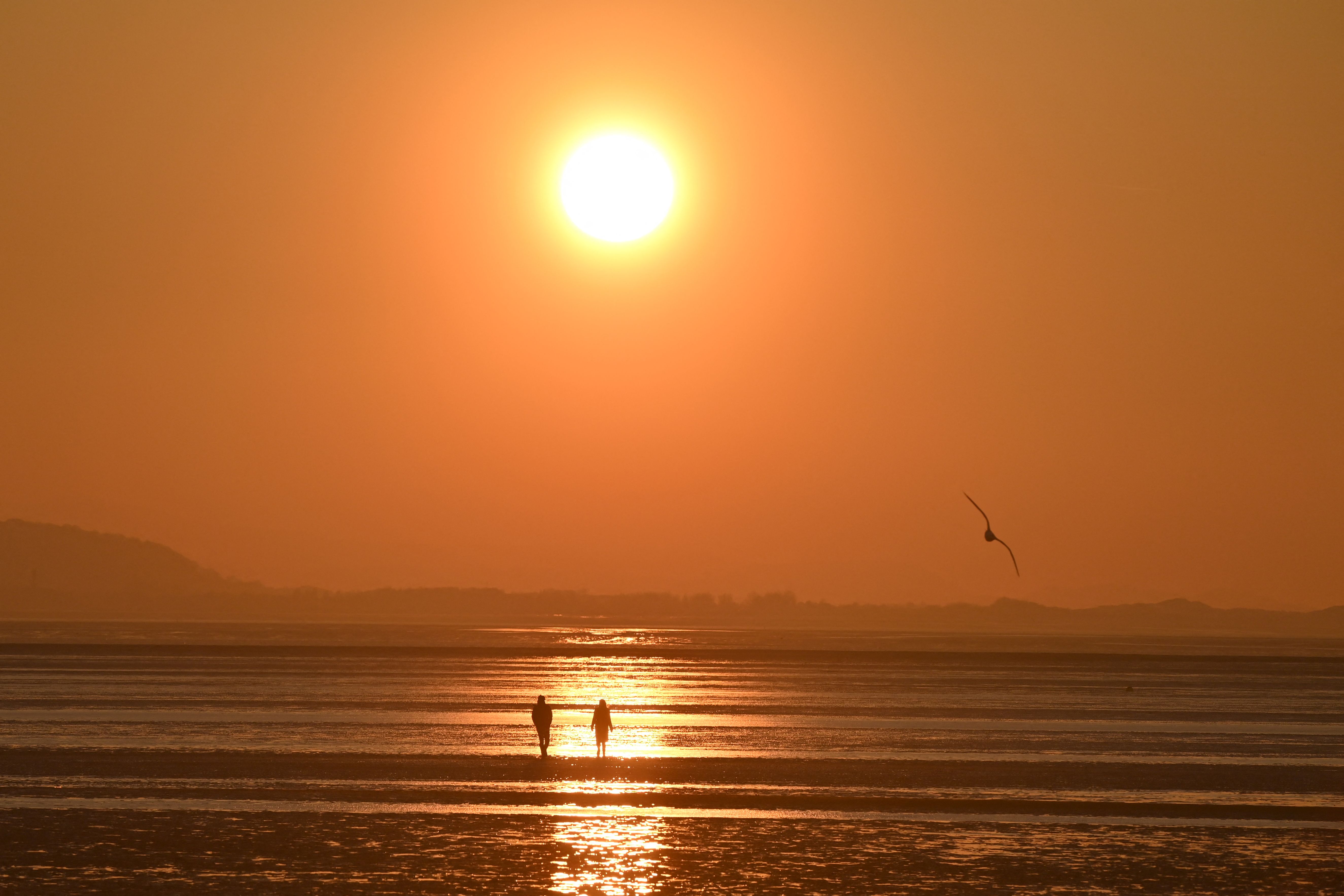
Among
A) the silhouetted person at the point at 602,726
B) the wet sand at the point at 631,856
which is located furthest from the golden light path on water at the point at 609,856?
the silhouetted person at the point at 602,726

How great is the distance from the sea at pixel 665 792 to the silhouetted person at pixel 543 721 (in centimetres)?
87

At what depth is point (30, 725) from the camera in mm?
48812

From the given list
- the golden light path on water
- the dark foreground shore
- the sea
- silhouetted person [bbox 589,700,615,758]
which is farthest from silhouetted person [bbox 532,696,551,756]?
the golden light path on water

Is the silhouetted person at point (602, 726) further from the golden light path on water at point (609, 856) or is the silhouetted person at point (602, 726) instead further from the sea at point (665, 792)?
the golden light path on water at point (609, 856)

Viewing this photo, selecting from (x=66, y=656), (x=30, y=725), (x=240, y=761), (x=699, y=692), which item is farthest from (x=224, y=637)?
(x=240, y=761)

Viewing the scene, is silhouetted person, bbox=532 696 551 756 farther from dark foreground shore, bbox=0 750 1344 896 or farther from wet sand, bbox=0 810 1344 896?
wet sand, bbox=0 810 1344 896

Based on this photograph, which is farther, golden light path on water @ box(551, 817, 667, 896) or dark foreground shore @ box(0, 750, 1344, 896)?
dark foreground shore @ box(0, 750, 1344, 896)

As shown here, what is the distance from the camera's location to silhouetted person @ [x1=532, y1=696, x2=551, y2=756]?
38.9 m

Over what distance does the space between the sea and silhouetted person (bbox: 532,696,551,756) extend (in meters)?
0.87

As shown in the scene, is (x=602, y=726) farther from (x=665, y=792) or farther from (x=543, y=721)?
(x=665, y=792)

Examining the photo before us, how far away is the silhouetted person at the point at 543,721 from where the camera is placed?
38875 mm

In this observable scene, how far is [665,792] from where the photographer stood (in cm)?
3272

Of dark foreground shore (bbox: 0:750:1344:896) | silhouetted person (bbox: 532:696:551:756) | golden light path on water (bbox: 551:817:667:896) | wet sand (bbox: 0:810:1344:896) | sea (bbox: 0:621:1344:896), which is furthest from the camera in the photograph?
silhouetted person (bbox: 532:696:551:756)

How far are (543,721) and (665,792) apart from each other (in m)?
7.41
